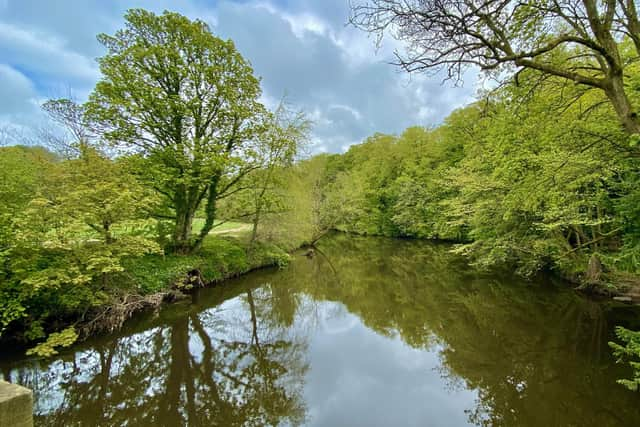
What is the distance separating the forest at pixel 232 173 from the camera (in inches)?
175

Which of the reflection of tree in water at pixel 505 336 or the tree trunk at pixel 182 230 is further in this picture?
the tree trunk at pixel 182 230

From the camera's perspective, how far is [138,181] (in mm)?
10289

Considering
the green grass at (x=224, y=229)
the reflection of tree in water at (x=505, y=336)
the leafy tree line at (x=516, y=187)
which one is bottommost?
the reflection of tree in water at (x=505, y=336)

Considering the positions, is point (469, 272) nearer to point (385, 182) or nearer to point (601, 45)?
point (601, 45)

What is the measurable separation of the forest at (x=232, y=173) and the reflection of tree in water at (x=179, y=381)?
2.86 feet

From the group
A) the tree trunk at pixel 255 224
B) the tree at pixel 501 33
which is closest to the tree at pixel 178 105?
the tree trunk at pixel 255 224

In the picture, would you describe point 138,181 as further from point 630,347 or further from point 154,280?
point 630,347

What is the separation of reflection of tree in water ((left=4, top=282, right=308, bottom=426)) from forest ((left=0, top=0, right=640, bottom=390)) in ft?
2.86

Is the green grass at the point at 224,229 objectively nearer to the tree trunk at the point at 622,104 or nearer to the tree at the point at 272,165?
the tree at the point at 272,165

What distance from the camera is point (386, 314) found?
31.8 ft

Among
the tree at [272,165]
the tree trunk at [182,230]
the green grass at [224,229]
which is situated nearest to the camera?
the tree trunk at [182,230]

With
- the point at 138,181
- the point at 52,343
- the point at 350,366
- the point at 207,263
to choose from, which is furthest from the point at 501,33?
the point at 207,263

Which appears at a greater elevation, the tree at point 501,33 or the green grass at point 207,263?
the tree at point 501,33

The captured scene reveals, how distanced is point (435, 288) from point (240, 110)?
36.1 feet
